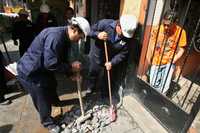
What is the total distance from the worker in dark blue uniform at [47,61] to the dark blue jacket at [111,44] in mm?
686

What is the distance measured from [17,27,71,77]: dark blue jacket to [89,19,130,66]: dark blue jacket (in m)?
0.76

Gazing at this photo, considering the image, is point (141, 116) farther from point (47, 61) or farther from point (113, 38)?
point (47, 61)

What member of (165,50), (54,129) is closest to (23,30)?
Answer: (54,129)

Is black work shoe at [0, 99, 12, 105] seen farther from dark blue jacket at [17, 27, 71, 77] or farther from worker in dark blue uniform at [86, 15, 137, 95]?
worker in dark blue uniform at [86, 15, 137, 95]

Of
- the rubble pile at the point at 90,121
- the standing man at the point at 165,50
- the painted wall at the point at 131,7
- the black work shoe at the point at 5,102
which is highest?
the painted wall at the point at 131,7

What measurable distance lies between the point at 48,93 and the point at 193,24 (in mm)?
3242

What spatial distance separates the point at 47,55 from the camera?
2.36 metres

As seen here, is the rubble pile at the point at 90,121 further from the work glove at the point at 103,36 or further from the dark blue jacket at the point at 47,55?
the work glove at the point at 103,36

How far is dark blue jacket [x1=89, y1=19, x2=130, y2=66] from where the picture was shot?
310cm

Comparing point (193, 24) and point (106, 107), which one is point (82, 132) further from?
point (193, 24)

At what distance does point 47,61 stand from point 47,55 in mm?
83

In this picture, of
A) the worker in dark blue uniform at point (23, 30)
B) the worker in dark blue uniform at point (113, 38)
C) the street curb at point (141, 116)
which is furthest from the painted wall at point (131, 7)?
the worker in dark blue uniform at point (23, 30)

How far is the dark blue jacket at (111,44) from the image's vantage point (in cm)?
310

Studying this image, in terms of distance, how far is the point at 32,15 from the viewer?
792cm
